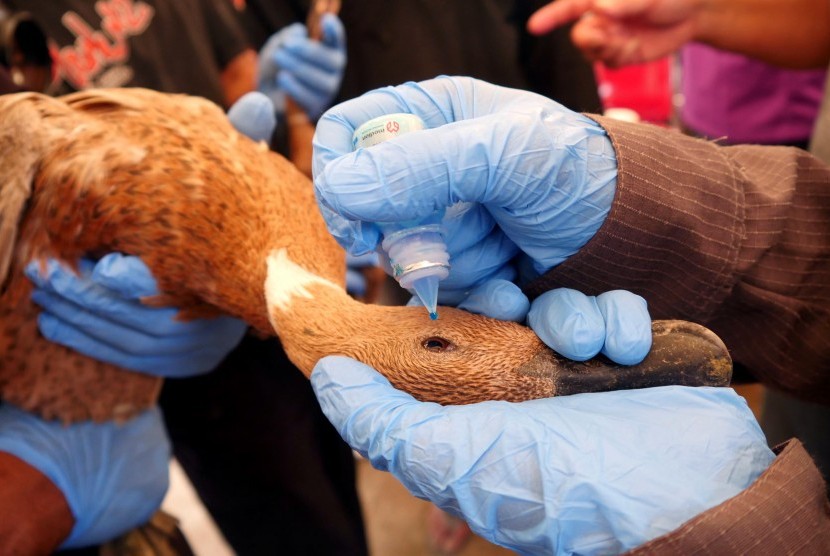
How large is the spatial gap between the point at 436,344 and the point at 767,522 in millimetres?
476

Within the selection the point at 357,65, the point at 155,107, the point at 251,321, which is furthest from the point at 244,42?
the point at 251,321

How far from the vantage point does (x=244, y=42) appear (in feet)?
6.73

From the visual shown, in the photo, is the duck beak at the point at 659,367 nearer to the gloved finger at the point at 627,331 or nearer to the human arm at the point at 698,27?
the gloved finger at the point at 627,331

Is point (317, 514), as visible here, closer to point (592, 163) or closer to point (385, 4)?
point (592, 163)

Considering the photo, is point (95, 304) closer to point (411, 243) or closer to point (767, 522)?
point (411, 243)

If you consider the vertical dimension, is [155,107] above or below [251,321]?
above

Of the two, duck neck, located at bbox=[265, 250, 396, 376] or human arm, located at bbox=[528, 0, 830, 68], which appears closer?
duck neck, located at bbox=[265, 250, 396, 376]

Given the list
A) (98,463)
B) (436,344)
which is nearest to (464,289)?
(436,344)

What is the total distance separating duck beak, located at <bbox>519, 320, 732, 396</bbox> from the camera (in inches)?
31.4

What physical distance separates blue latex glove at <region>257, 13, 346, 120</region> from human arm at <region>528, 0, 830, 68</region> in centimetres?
59

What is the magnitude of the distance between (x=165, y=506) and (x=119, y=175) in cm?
203

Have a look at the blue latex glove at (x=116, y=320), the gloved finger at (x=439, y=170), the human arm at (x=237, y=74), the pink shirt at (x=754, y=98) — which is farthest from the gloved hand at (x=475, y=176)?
the pink shirt at (x=754, y=98)

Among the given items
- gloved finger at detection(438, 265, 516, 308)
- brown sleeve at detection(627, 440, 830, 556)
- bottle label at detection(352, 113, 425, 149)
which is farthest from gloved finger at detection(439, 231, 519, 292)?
brown sleeve at detection(627, 440, 830, 556)

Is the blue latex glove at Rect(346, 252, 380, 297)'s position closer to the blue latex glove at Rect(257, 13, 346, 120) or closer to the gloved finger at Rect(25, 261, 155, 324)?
the blue latex glove at Rect(257, 13, 346, 120)
